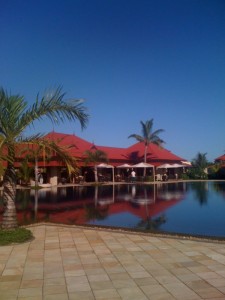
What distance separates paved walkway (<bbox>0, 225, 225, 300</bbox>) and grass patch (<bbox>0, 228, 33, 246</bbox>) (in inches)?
8.6

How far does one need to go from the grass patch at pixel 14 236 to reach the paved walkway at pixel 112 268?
22 cm

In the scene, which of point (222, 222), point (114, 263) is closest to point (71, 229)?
point (114, 263)

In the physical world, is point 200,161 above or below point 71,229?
above

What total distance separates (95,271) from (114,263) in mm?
569

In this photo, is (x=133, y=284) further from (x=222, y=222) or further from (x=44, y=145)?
(x=222, y=222)

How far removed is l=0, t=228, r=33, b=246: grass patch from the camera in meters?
7.62

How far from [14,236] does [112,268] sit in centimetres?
318

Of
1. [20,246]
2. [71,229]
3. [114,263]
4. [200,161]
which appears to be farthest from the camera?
[200,161]

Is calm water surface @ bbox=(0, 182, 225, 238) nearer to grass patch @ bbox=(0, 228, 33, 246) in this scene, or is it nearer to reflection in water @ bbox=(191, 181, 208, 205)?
reflection in water @ bbox=(191, 181, 208, 205)

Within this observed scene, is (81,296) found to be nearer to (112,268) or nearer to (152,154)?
(112,268)

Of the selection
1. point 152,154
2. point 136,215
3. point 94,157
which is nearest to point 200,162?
point 152,154

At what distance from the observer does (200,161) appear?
50.2m

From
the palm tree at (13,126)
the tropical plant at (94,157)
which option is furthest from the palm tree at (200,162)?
the palm tree at (13,126)

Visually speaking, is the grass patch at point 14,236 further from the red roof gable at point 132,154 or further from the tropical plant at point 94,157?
the red roof gable at point 132,154
